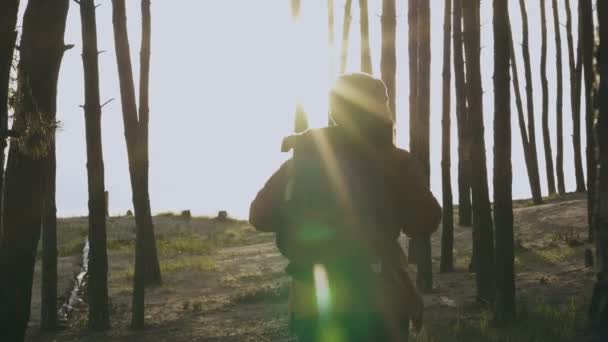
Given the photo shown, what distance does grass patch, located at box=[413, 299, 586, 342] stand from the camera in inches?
284

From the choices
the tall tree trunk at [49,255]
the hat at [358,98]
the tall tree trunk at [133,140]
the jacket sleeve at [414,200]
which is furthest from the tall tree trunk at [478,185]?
the hat at [358,98]

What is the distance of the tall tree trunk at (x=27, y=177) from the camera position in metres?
6.23

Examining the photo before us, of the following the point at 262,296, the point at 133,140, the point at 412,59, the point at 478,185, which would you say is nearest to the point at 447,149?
the point at 412,59

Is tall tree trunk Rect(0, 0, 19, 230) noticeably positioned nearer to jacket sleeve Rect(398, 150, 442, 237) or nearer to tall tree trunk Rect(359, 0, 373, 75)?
jacket sleeve Rect(398, 150, 442, 237)

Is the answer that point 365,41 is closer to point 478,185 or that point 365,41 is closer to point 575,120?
point 478,185

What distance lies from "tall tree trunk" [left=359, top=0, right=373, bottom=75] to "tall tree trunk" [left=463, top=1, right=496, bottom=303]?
4.22 metres

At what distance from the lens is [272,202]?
3.45 metres

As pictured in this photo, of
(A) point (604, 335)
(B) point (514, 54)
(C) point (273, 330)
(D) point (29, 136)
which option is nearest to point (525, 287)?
(C) point (273, 330)

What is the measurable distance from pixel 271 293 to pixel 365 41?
5368 mm

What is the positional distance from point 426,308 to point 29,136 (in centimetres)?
615

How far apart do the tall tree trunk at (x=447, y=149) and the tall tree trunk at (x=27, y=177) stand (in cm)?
921

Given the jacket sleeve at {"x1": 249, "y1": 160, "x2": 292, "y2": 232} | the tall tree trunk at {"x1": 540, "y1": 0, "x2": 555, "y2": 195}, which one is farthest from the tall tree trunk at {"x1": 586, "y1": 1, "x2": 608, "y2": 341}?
the tall tree trunk at {"x1": 540, "y1": 0, "x2": 555, "y2": 195}

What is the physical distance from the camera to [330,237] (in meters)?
3.22

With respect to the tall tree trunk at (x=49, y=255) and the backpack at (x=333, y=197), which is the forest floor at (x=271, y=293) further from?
the backpack at (x=333, y=197)
